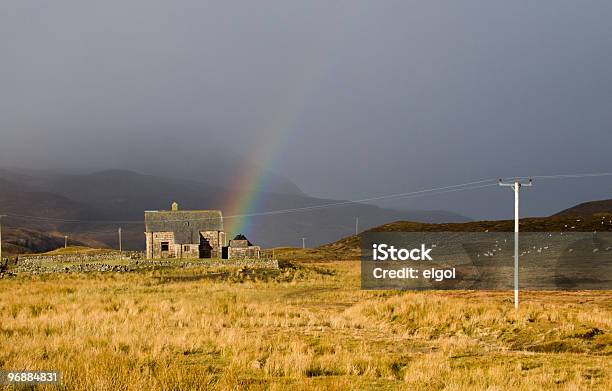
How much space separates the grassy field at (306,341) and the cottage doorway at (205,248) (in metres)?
34.4

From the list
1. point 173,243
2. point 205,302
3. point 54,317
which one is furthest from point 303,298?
point 173,243

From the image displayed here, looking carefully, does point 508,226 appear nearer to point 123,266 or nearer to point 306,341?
point 123,266

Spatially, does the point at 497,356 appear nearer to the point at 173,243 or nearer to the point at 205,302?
the point at 205,302

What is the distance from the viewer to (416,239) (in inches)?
3393

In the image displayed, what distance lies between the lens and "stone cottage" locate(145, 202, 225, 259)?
2554 inches

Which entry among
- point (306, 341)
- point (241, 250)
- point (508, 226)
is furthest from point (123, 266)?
point (508, 226)

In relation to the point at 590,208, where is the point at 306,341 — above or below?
below

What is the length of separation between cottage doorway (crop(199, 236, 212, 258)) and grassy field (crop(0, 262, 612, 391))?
34.4 metres

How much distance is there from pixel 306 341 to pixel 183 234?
51213mm

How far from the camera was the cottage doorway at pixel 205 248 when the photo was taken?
2618 inches

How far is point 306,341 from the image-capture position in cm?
1664

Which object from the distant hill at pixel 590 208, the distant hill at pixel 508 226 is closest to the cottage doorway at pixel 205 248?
→ the distant hill at pixel 508 226

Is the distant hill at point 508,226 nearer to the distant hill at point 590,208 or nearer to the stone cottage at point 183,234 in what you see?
the stone cottage at point 183,234

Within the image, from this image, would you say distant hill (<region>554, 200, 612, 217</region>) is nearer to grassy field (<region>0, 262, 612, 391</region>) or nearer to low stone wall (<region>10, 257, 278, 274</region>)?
low stone wall (<region>10, 257, 278, 274</region>)
